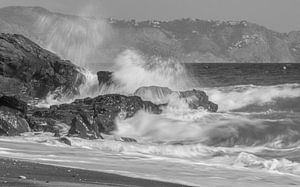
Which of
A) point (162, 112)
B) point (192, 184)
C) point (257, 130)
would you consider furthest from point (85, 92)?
point (192, 184)

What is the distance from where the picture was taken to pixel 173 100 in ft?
84.1

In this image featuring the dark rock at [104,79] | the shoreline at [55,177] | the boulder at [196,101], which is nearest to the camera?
the shoreline at [55,177]

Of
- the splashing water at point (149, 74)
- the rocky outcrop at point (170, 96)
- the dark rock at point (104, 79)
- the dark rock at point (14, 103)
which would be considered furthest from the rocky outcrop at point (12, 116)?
the dark rock at point (104, 79)

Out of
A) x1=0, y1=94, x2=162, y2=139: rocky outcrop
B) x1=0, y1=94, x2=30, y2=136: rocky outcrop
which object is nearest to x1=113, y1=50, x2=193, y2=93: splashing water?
x1=0, y1=94, x2=162, y2=139: rocky outcrop

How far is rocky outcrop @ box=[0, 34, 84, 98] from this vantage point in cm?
2581

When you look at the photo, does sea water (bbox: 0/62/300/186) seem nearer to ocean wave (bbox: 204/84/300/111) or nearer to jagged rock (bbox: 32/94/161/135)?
jagged rock (bbox: 32/94/161/135)

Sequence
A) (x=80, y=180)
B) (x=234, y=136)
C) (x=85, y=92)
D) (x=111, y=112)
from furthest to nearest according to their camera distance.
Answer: (x=85, y=92) < (x=111, y=112) < (x=234, y=136) < (x=80, y=180)

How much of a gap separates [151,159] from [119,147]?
1.80 m

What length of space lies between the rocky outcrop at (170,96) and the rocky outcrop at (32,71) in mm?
4066

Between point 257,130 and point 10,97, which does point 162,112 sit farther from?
point 10,97

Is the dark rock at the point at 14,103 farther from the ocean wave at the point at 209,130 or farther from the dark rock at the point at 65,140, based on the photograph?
the ocean wave at the point at 209,130

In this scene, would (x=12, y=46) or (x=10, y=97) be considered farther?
(x=12, y=46)

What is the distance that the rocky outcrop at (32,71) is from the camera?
1016 inches

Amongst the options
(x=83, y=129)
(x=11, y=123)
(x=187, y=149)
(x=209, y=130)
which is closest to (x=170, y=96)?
(x=209, y=130)
